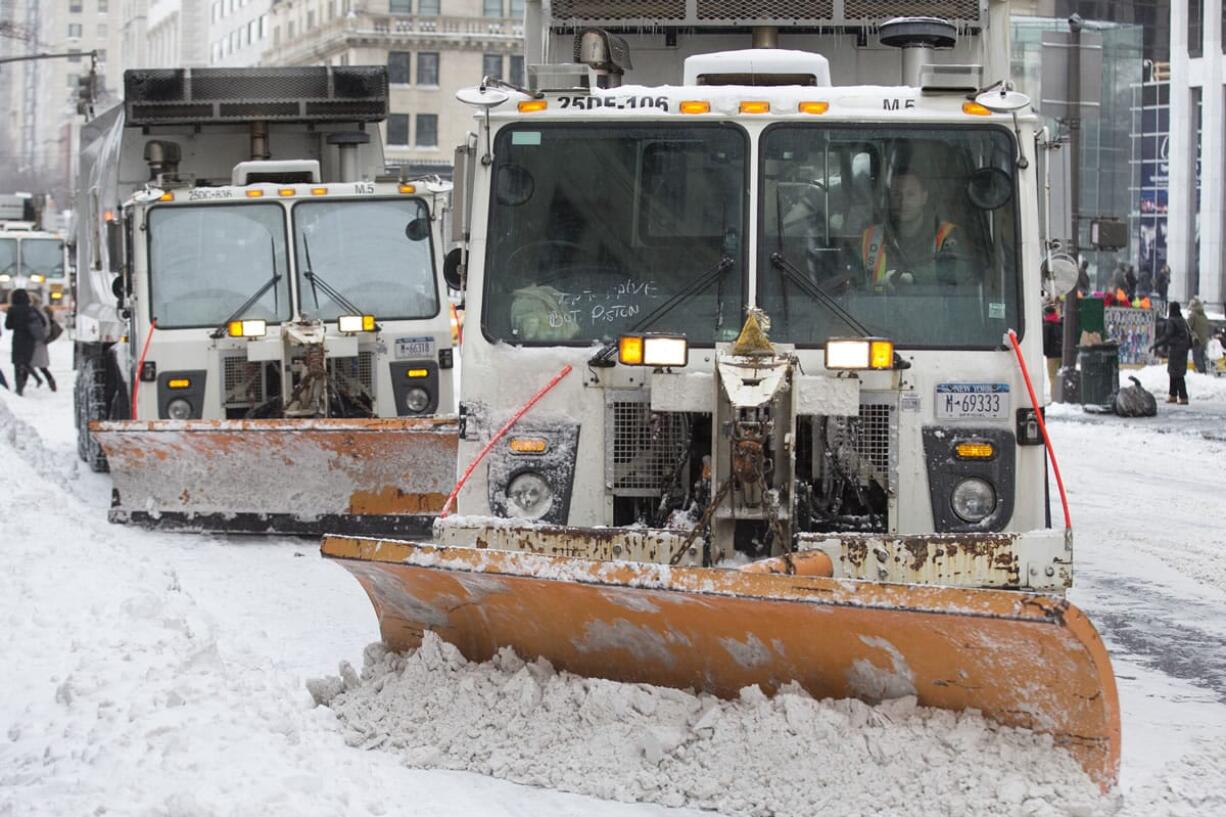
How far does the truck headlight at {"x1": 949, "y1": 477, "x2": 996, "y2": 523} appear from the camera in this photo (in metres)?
6.93

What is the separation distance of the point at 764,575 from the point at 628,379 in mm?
1588

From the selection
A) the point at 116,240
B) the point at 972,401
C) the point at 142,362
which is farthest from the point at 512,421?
the point at 116,240

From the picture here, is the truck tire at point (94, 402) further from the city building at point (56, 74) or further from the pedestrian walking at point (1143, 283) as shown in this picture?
the city building at point (56, 74)

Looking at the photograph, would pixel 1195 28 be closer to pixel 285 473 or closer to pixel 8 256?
pixel 8 256

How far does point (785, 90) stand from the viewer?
705 cm

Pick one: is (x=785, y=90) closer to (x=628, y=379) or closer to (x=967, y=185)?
(x=967, y=185)

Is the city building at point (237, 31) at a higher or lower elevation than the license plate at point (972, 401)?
→ higher

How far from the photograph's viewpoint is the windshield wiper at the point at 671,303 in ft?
22.9

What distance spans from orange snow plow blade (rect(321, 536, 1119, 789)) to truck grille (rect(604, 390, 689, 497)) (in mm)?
903

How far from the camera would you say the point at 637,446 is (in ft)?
23.1

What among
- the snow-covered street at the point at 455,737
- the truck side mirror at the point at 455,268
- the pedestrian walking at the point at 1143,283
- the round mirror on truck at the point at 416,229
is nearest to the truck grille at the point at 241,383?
the round mirror on truck at the point at 416,229

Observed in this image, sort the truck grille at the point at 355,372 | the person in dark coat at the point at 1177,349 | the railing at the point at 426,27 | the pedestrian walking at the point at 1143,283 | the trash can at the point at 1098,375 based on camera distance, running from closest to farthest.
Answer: the truck grille at the point at 355,372 → the trash can at the point at 1098,375 → the person in dark coat at the point at 1177,349 → the pedestrian walking at the point at 1143,283 → the railing at the point at 426,27

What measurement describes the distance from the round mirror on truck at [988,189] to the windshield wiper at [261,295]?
22.7 feet

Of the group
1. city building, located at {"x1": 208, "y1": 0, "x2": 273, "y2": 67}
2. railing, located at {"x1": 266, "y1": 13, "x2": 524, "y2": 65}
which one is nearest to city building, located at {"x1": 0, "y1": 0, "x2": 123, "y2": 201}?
city building, located at {"x1": 208, "y1": 0, "x2": 273, "y2": 67}
